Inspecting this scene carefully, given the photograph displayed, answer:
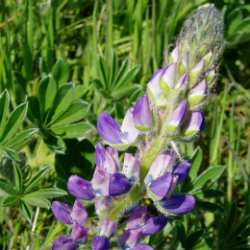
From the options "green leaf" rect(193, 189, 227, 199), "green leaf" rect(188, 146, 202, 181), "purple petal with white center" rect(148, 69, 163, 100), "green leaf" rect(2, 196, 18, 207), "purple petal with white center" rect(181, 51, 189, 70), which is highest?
"purple petal with white center" rect(181, 51, 189, 70)

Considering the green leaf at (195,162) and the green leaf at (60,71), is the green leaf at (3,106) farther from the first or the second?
the green leaf at (195,162)

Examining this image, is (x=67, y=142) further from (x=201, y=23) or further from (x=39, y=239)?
(x=201, y=23)

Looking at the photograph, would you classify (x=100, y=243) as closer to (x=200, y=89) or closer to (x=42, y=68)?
(x=200, y=89)

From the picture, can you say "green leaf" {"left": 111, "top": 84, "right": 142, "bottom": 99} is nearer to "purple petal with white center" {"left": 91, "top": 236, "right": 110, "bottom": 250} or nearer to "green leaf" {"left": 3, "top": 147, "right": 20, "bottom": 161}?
"green leaf" {"left": 3, "top": 147, "right": 20, "bottom": 161}

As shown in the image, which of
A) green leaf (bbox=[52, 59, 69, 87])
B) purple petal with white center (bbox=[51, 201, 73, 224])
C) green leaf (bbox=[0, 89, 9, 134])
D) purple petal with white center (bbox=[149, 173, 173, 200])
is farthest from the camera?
green leaf (bbox=[52, 59, 69, 87])

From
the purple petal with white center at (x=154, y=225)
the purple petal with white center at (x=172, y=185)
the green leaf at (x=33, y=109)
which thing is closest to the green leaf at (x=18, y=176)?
the green leaf at (x=33, y=109)

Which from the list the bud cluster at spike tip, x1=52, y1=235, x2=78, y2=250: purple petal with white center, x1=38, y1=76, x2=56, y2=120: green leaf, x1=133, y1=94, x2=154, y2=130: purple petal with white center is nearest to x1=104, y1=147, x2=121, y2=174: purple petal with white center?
the bud cluster at spike tip

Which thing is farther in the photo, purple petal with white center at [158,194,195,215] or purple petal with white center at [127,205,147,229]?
purple petal with white center at [127,205,147,229]
